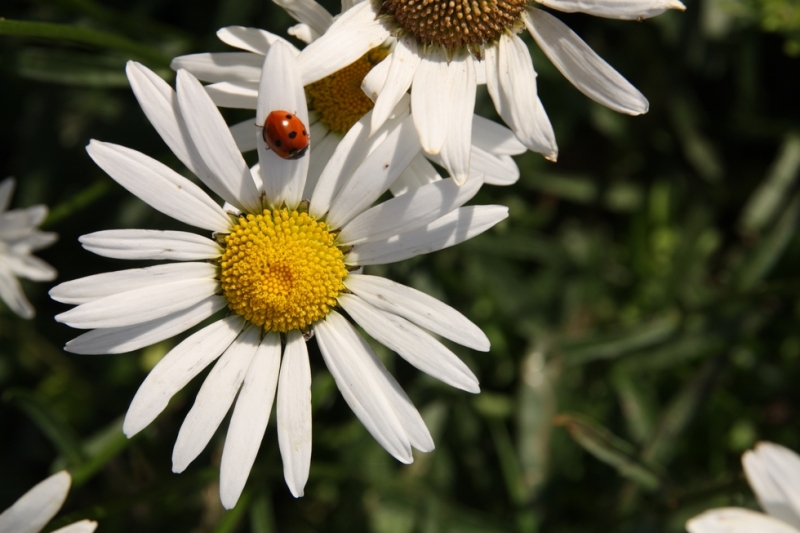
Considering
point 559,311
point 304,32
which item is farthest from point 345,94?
point 559,311

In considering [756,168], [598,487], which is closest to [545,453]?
[598,487]

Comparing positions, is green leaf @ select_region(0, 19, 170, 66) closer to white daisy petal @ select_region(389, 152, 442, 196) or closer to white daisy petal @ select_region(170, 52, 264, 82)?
white daisy petal @ select_region(170, 52, 264, 82)

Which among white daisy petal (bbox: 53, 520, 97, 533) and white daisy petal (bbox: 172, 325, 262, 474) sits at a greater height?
white daisy petal (bbox: 172, 325, 262, 474)

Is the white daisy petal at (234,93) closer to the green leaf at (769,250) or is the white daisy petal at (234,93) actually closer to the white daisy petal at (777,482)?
the white daisy petal at (777,482)

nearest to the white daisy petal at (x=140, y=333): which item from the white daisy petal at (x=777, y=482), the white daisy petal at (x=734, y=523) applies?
the white daisy petal at (x=734, y=523)

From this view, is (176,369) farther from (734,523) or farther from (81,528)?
(734,523)

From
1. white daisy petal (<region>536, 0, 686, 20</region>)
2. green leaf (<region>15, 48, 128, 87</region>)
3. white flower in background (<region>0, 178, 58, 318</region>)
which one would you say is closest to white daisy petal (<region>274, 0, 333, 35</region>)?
white daisy petal (<region>536, 0, 686, 20</region>)
